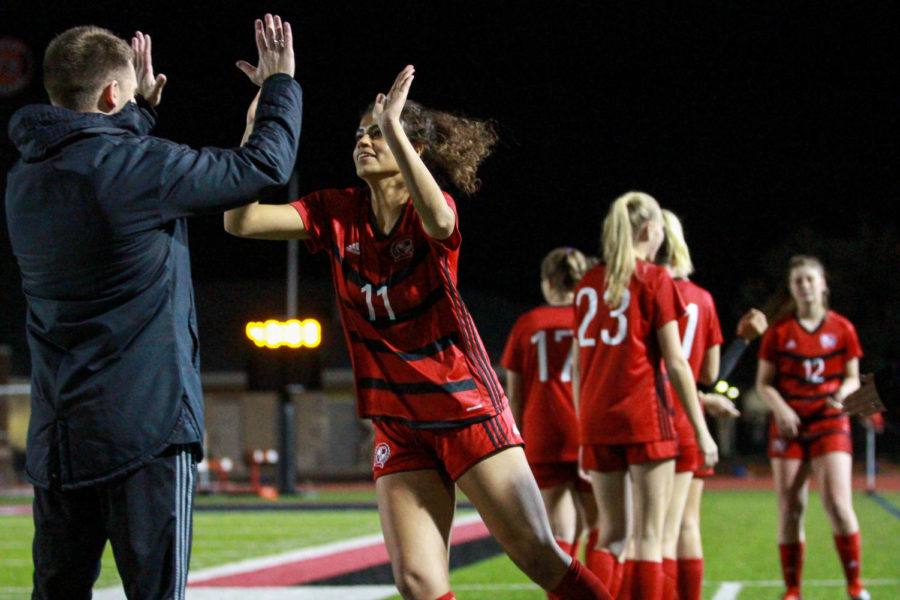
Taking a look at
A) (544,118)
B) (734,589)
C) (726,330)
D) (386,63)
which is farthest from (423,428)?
(726,330)

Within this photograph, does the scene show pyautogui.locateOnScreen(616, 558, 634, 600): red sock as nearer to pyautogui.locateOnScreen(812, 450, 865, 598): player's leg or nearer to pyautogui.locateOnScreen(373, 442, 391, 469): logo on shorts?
pyautogui.locateOnScreen(373, 442, 391, 469): logo on shorts

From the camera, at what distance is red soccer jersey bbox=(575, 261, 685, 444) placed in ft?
18.1

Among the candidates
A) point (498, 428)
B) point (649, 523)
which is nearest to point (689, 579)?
point (649, 523)

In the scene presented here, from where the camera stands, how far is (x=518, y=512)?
3914 millimetres

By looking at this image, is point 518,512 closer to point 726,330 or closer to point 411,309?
point 411,309

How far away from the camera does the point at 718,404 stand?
6.36 metres

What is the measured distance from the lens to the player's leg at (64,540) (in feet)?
10.8

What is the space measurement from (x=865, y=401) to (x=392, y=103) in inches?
102

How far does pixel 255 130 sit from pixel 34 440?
1084mm

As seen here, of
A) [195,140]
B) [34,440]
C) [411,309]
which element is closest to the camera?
[34,440]

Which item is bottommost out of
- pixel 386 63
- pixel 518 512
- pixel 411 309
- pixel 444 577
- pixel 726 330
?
pixel 726 330

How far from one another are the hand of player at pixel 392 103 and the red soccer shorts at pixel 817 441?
183 inches

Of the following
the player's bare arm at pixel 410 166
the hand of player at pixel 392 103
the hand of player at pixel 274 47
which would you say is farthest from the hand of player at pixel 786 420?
the hand of player at pixel 274 47

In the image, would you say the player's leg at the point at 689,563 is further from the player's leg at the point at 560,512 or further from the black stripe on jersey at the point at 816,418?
the black stripe on jersey at the point at 816,418
